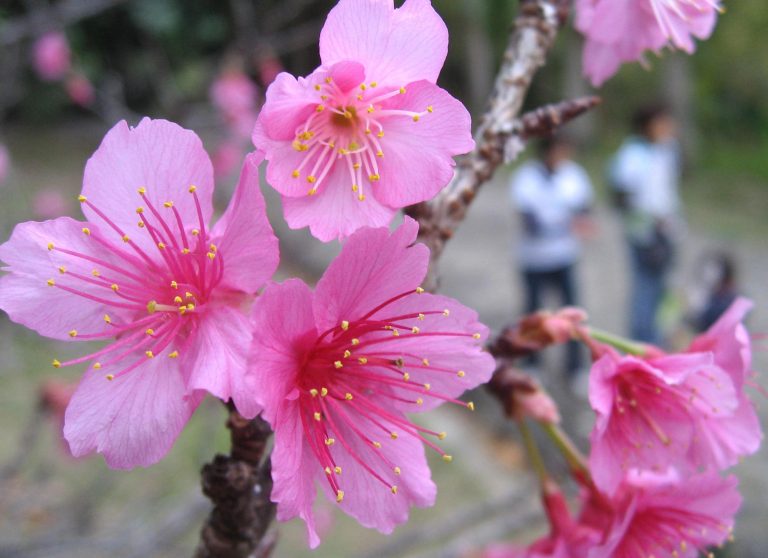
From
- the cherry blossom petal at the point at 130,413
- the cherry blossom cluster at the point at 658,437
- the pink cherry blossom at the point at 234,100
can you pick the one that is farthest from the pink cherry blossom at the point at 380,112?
the pink cherry blossom at the point at 234,100

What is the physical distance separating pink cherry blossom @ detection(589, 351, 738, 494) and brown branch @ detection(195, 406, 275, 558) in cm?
Result: 42

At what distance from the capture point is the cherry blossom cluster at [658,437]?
3.19 ft

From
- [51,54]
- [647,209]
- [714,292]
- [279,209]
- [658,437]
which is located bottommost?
[51,54]

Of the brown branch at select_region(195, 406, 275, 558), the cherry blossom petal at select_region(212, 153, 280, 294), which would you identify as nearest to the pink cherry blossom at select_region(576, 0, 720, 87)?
the cherry blossom petal at select_region(212, 153, 280, 294)

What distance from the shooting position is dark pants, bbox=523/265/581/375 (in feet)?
16.3

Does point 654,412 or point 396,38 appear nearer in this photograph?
point 396,38

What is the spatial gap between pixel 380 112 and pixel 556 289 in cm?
433

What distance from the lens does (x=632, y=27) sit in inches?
→ 42.6

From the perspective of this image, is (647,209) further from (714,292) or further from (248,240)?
(248,240)

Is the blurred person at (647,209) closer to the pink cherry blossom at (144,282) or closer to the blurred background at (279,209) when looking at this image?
the blurred background at (279,209)

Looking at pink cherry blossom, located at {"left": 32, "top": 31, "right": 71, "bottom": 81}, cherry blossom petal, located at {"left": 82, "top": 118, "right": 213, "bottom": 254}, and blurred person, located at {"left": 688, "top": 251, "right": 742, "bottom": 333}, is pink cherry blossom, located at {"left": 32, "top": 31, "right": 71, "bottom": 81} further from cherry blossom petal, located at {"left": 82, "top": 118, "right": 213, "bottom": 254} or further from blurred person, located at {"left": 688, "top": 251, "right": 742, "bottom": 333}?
cherry blossom petal, located at {"left": 82, "top": 118, "right": 213, "bottom": 254}

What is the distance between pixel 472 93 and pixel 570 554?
15.2 m

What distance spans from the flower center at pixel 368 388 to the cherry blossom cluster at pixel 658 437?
0.77ft

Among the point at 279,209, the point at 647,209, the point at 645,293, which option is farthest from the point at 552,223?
the point at 279,209
